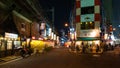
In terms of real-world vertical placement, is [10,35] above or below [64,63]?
above

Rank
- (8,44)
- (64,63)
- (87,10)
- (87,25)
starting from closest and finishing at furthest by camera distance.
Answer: (64,63) → (8,44) → (87,10) → (87,25)

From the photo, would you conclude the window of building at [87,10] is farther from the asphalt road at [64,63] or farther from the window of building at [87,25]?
the asphalt road at [64,63]

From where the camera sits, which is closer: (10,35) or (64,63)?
(64,63)

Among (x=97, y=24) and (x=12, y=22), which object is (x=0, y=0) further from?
(x=97, y=24)

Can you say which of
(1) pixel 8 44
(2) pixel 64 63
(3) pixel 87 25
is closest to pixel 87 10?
(3) pixel 87 25

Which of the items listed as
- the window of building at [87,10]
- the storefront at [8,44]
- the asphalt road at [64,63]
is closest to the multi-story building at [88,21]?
the window of building at [87,10]

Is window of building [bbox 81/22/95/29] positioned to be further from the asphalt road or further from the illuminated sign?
the asphalt road

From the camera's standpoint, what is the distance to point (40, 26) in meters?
84.1

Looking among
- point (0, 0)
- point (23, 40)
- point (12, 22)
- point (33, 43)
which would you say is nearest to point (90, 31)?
point (33, 43)

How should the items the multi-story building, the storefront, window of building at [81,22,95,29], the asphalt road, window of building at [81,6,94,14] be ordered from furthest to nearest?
window of building at [81,22,95,29] → window of building at [81,6,94,14] → the multi-story building → the storefront → the asphalt road

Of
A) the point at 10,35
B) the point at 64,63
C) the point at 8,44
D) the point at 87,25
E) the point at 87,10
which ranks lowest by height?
the point at 64,63

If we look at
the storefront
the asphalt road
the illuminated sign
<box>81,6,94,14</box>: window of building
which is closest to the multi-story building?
<box>81,6,94,14</box>: window of building

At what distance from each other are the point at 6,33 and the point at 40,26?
155 feet

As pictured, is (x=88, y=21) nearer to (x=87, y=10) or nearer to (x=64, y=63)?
(x=87, y=10)
